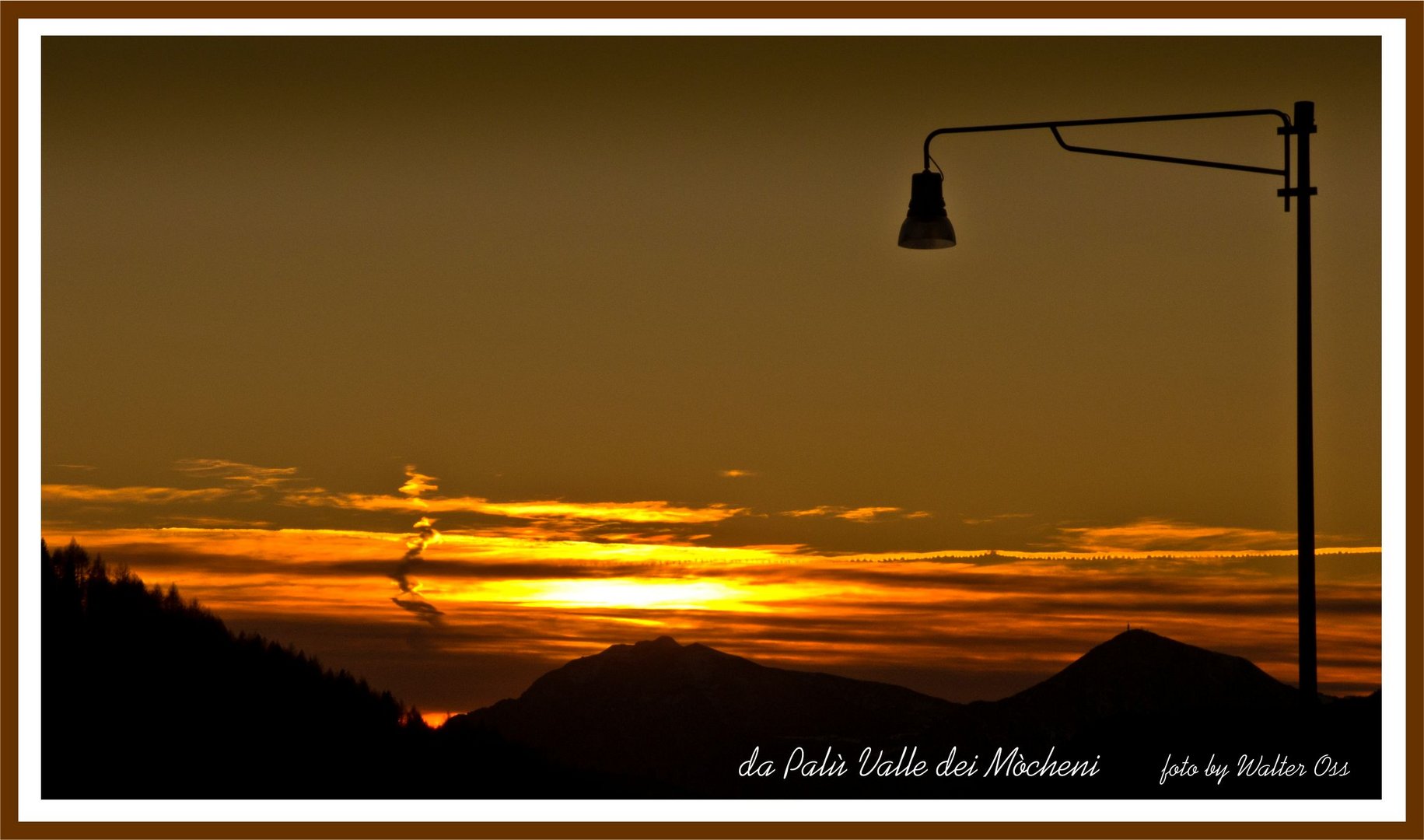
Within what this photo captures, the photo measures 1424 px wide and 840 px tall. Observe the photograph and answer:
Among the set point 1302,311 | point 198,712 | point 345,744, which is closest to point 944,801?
point 1302,311

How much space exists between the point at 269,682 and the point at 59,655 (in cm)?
922

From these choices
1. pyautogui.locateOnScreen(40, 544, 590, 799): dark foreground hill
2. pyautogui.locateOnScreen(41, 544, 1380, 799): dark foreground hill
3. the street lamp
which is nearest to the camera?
the street lamp

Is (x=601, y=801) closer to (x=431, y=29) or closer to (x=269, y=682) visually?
(x=431, y=29)

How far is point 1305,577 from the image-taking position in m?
11.3

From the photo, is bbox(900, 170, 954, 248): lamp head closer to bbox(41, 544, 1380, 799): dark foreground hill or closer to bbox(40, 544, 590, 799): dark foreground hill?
bbox(41, 544, 1380, 799): dark foreground hill

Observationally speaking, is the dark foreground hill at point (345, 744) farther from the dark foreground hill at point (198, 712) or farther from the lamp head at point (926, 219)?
the lamp head at point (926, 219)

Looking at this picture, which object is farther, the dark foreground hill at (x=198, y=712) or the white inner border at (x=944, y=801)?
the dark foreground hill at (x=198, y=712)

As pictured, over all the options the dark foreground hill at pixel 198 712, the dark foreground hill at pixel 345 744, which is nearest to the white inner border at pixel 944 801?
the dark foreground hill at pixel 345 744

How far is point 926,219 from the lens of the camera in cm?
1319

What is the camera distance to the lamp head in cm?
1318

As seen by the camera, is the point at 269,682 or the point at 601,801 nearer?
the point at 601,801

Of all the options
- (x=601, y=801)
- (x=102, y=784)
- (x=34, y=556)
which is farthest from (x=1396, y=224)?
(x=102, y=784)

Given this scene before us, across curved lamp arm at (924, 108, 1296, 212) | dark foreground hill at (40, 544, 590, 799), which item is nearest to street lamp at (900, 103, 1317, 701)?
curved lamp arm at (924, 108, 1296, 212)

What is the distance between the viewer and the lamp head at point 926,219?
43.2 feet
